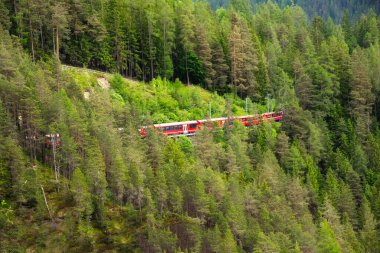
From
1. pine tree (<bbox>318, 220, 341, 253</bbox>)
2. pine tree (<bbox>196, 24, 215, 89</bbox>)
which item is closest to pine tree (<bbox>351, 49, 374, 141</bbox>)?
pine tree (<bbox>196, 24, 215, 89</bbox>)

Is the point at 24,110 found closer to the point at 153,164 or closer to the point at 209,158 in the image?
the point at 153,164

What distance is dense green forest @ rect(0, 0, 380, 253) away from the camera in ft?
183

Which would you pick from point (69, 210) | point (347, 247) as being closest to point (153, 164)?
point (69, 210)

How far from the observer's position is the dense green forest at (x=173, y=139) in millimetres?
55875

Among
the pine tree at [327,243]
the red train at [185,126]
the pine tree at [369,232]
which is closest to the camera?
the pine tree at [327,243]

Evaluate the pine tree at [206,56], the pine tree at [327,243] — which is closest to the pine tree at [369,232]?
the pine tree at [327,243]

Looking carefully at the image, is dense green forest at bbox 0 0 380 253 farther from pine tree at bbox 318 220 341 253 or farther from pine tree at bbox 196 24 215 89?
pine tree at bbox 196 24 215 89

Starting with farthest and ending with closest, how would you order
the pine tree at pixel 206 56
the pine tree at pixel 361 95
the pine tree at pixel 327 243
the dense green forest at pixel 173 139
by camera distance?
the pine tree at pixel 361 95 < the pine tree at pixel 206 56 < the pine tree at pixel 327 243 < the dense green forest at pixel 173 139

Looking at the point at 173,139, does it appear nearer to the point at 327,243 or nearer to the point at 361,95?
the point at 327,243

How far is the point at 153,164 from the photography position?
63125mm

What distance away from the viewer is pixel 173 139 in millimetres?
70938

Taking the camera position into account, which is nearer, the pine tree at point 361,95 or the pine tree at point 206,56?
the pine tree at point 206,56

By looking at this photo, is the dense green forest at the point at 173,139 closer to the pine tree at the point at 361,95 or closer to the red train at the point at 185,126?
the pine tree at the point at 361,95

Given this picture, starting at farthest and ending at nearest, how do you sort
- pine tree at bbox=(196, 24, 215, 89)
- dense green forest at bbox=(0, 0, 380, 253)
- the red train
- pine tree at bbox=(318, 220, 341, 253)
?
pine tree at bbox=(196, 24, 215, 89), the red train, pine tree at bbox=(318, 220, 341, 253), dense green forest at bbox=(0, 0, 380, 253)
